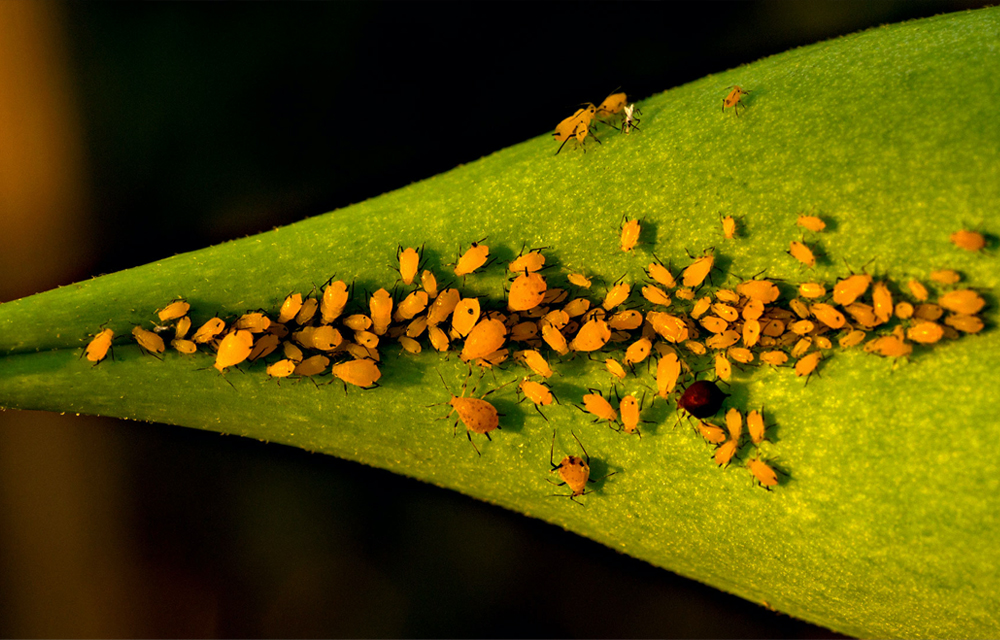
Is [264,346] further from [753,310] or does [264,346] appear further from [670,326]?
[753,310]

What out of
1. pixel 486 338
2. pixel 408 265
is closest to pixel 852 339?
pixel 486 338

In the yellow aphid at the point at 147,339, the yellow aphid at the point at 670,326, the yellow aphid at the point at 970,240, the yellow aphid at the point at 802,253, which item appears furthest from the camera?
the yellow aphid at the point at 147,339

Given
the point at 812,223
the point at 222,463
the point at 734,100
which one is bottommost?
the point at 222,463

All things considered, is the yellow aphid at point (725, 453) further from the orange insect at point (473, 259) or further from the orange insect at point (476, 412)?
the orange insect at point (473, 259)

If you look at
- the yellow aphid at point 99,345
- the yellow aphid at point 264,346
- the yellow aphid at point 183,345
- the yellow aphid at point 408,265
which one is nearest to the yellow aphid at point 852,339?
the yellow aphid at point 408,265

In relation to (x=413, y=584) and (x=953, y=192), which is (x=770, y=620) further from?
(x=953, y=192)

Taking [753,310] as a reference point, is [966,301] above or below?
above
